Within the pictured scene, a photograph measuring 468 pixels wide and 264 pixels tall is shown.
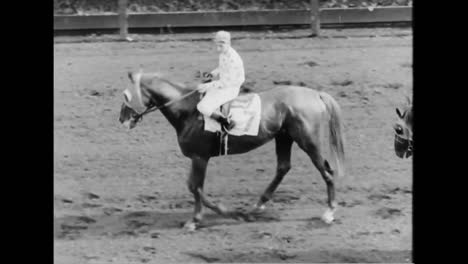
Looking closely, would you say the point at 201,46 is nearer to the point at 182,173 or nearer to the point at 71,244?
the point at 182,173

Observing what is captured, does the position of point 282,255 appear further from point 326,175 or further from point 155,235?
point 155,235

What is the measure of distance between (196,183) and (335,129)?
1860mm

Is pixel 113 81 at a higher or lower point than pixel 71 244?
higher

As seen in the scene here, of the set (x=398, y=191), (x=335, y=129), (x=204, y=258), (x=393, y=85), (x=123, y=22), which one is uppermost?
(x=123, y=22)

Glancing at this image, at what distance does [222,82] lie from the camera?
1102 cm

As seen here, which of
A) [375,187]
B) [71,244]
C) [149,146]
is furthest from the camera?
[149,146]

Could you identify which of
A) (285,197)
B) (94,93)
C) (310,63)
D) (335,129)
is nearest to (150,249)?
(285,197)

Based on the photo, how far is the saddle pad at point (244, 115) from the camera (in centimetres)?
1119

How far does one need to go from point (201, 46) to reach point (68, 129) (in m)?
2.62

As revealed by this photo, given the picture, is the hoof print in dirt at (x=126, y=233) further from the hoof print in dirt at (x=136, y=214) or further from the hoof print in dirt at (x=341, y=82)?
the hoof print in dirt at (x=341, y=82)

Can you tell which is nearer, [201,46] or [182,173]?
[182,173]

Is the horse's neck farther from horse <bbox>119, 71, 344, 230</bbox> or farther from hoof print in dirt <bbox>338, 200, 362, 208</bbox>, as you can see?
hoof print in dirt <bbox>338, 200, 362, 208</bbox>

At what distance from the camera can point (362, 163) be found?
12.8 meters

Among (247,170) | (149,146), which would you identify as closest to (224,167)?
(247,170)
